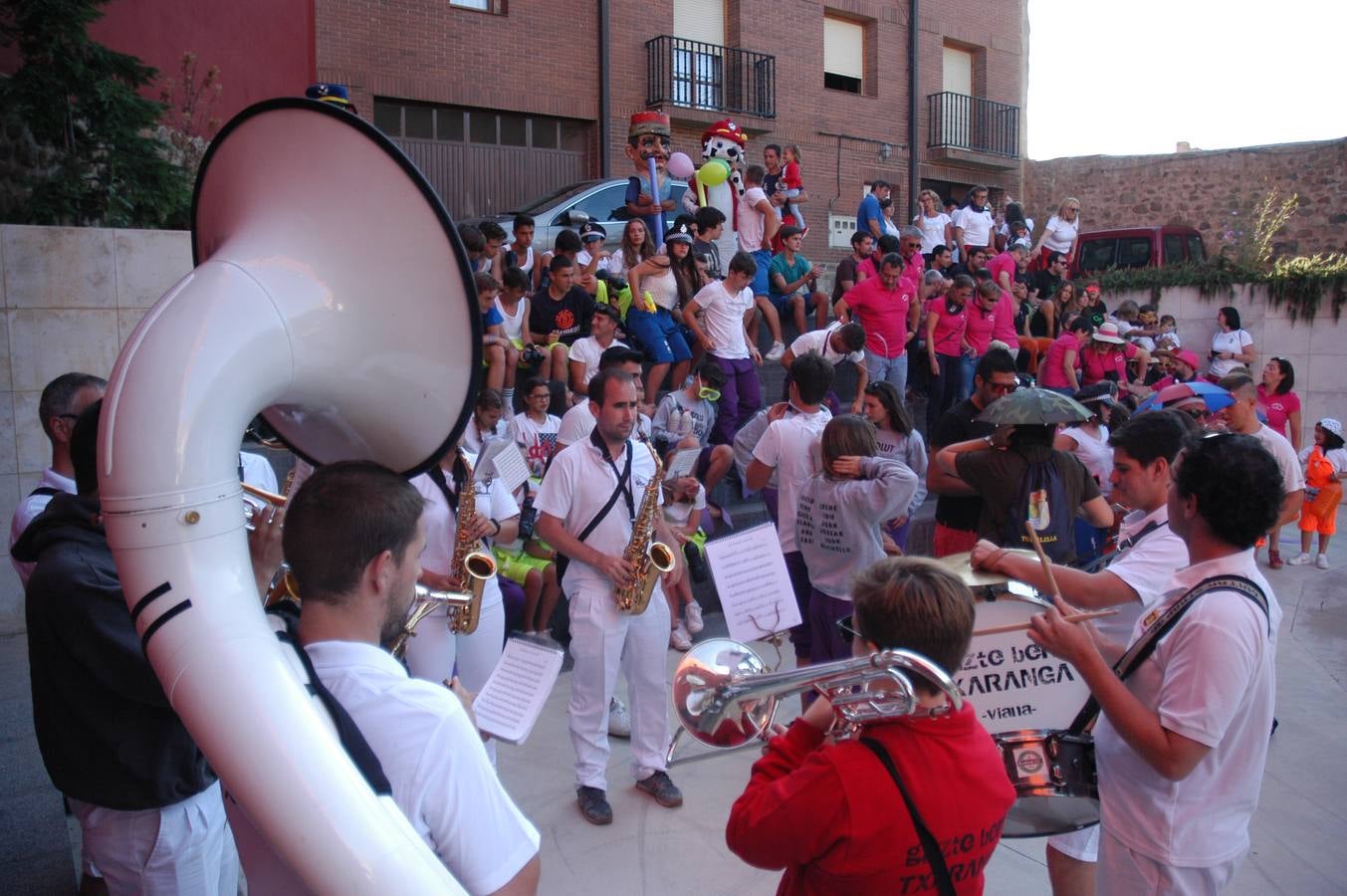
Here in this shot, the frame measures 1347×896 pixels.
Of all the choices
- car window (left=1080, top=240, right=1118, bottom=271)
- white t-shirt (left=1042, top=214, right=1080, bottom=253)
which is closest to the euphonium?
white t-shirt (left=1042, top=214, right=1080, bottom=253)

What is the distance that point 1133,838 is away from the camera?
8.18 feet

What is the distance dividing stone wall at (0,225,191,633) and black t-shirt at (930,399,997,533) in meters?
5.13

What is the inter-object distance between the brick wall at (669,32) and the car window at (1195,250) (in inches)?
244

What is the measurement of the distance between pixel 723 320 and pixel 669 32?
37.2 ft

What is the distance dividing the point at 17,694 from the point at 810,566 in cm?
424

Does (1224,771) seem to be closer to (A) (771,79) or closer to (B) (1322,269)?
(B) (1322,269)

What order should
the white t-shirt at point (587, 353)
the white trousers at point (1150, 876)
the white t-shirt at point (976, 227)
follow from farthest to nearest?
the white t-shirt at point (976, 227) → the white t-shirt at point (587, 353) → the white trousers at point (1150, 876)

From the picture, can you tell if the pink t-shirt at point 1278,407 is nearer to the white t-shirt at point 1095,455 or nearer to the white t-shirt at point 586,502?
the white t-shirt at point 1095,455

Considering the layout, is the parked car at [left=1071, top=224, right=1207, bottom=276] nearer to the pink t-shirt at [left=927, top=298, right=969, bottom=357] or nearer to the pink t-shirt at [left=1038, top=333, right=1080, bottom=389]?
the pink t-shirt at [left=1038, top=333, right=1080, bottom=389]

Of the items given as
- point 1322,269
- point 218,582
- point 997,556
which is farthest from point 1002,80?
point 218,582

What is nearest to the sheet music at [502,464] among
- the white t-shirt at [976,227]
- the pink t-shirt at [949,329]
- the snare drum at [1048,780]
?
the snare drum at [1048,780]

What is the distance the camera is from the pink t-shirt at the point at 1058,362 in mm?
10648

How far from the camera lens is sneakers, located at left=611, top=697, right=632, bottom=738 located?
214 inches

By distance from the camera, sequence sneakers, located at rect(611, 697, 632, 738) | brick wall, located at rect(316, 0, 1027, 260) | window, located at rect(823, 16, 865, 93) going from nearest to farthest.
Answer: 1. sneakers, located at rect(611, 697, 632, 738)
2. brick wall, located at rect(316, 0, 1027, 260)
3. window, located at rect(823, 16, 865, 93)
